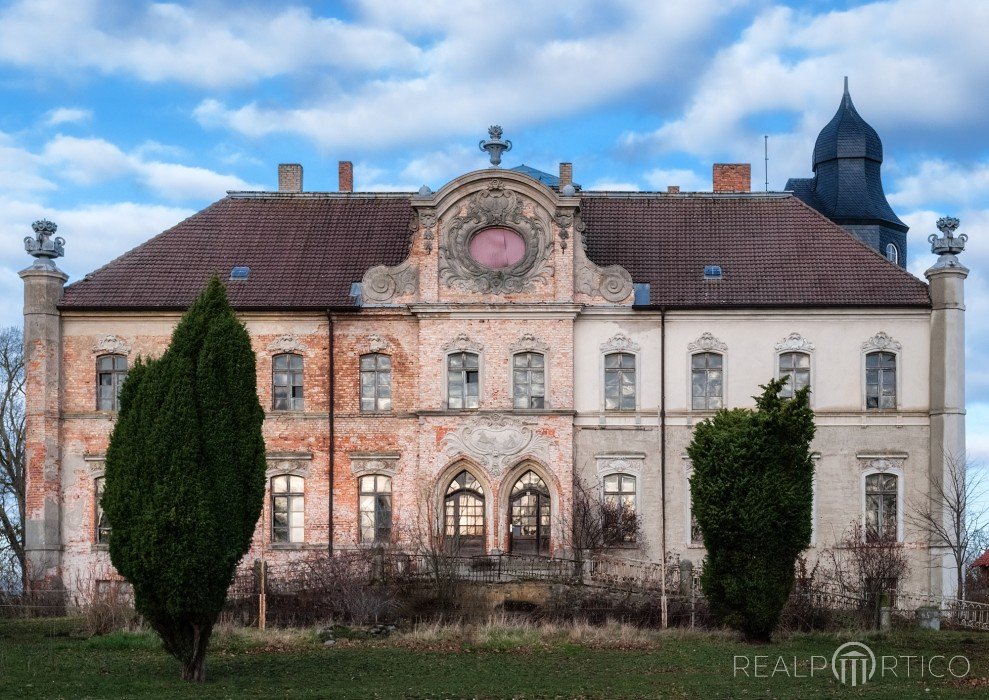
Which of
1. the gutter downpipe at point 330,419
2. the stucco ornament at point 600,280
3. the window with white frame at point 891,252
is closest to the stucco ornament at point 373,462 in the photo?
the gutter downpipe at point 330,419

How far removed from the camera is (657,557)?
30703 millimetres

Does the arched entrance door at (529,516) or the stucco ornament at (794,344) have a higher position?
the stucco ornament at (794,344)

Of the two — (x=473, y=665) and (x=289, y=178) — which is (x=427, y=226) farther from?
(x=473, y=665)

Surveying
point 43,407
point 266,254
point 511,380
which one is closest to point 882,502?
point 511,380

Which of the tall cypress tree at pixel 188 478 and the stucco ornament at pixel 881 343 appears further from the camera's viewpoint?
the stucco ornament at pixel 881 343

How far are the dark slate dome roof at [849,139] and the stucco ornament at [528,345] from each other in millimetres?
15702

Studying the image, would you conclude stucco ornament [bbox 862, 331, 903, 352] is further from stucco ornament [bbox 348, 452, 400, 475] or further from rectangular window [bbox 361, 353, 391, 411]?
stucco ornament [bbox 348, 452, 400, 475]

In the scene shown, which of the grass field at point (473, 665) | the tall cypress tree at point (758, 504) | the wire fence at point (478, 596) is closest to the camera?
the grass field at point (473, 665)

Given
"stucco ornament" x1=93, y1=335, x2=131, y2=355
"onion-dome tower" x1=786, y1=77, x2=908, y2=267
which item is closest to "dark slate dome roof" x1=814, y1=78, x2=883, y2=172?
"onion-dome tower" x1=786, y1=77, x2=908, y2=267

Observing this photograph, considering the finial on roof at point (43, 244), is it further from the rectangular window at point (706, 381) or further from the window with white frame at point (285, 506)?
the rectangular window at point (706, 381)

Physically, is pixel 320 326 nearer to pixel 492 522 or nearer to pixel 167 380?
pixel 492 522

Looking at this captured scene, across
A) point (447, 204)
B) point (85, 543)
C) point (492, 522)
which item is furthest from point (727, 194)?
point (85, 543)

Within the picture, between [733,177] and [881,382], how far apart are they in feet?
24.8

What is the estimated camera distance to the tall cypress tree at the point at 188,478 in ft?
59.7
